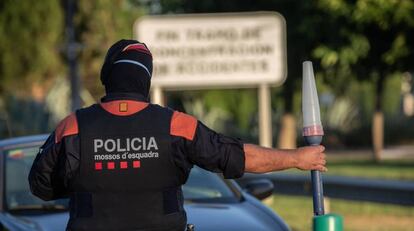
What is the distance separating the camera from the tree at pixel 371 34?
16625 mm

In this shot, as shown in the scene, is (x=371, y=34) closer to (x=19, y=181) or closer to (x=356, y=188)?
(x=356, y=188)

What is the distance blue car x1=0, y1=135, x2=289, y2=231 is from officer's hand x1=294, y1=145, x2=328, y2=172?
226 centimetres

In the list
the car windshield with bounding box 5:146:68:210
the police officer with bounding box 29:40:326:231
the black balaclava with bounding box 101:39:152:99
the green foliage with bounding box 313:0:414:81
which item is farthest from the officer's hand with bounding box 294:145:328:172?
the green foliage with bounding box 313:0:414:81

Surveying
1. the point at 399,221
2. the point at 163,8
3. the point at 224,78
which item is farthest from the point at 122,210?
the point at 163,8

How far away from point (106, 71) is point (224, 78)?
450 inches

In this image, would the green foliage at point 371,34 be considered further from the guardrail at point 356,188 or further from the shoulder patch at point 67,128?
the shoulder patch at point 67,128

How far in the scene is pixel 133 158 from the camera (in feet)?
13.0

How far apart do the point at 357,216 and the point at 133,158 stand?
35.6 feet

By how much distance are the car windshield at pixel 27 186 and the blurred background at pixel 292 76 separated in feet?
12.8

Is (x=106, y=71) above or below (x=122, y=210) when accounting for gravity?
above

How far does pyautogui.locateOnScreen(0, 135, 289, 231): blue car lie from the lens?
6508 millimetres

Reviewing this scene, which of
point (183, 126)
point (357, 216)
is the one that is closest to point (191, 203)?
point (183, 126)

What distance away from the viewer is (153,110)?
13.4 ft

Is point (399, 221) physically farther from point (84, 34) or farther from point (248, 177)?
point (84, 34)
